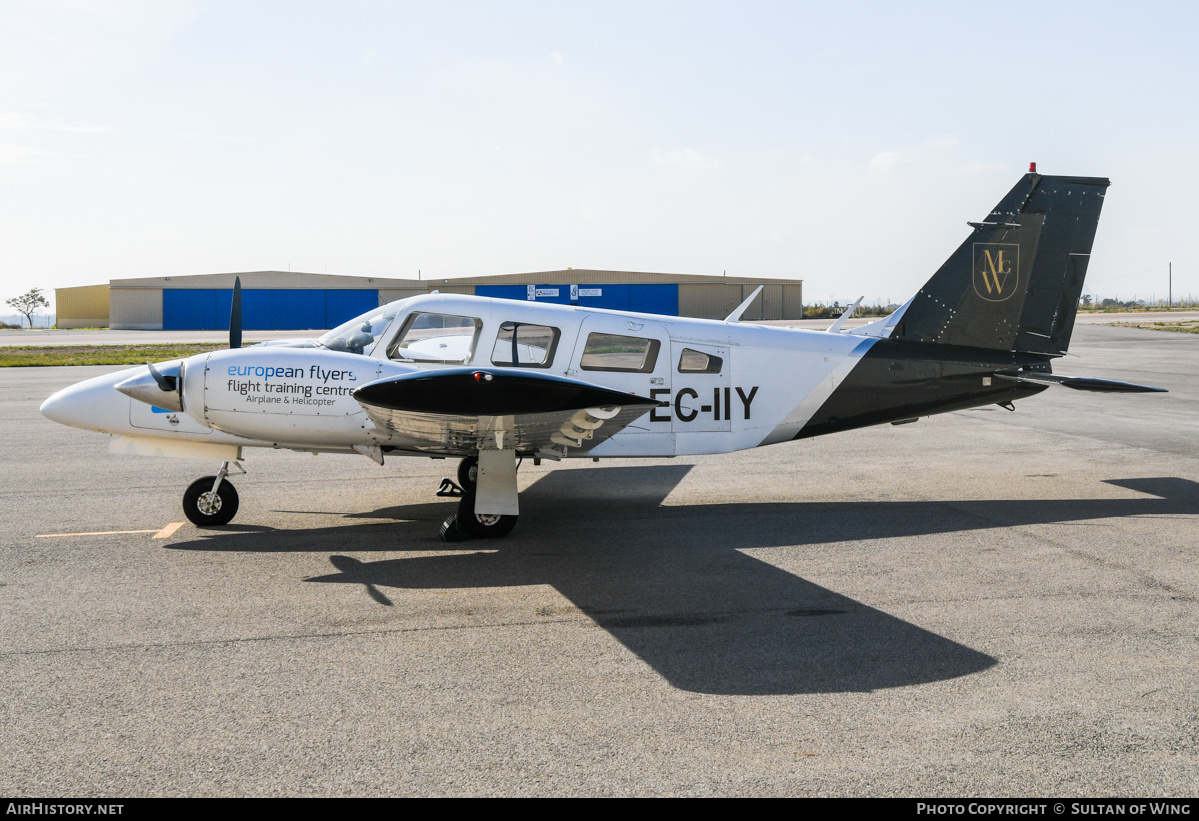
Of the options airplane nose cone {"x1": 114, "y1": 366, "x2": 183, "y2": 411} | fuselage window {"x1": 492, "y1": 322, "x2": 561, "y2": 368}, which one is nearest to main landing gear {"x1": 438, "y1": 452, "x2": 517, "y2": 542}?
fuselage window {"x1": 492, "y1": 322, "x2": 561, "y2": 368}

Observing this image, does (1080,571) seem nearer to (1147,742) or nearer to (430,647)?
(1147,742)

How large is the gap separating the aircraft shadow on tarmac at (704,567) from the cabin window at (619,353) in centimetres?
150

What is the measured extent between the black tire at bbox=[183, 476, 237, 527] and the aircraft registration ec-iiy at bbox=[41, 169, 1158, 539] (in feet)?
0.04

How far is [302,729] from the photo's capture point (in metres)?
4.21

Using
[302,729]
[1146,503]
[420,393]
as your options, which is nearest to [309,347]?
[420,393]

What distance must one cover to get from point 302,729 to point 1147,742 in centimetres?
384

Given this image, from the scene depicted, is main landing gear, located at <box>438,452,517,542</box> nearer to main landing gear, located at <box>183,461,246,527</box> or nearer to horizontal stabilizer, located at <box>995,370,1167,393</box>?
main landing gear, located at <box>183,461,246,527</box>

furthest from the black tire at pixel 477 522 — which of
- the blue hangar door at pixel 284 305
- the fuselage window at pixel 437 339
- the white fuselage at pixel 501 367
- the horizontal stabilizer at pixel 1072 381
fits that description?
the blue hangar door at pixel 284 305

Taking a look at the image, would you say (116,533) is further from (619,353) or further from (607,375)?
(619,353)

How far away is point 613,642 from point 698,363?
163 inches

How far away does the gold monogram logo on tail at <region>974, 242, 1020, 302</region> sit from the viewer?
31.4 ft

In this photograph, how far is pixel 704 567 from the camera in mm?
7066

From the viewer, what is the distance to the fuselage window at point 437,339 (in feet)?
27.7

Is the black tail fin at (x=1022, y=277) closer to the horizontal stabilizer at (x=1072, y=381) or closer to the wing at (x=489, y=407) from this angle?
the horizontal stabilizer at (x=1072, y=381)
